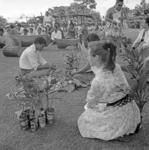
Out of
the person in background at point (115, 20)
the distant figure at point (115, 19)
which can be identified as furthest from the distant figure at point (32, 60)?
the distant figure at point (115, 19)

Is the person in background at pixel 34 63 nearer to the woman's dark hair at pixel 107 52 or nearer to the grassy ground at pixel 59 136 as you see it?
the grassy ground at pixel 59 136

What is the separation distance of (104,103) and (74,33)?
43.8 feet

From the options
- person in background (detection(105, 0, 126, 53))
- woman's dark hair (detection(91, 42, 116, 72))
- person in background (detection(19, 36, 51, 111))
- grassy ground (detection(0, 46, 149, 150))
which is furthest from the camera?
person in background (detection(105, 0, 126, 53))

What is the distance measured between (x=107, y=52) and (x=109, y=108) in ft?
2.01

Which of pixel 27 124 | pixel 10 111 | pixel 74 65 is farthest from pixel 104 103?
pixel 74 65

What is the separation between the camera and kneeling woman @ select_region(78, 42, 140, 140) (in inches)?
95.8

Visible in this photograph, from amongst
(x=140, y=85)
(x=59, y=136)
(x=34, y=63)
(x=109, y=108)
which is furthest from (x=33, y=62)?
(x=140, y=85)

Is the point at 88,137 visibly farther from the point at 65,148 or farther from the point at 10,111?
the point at 10,111

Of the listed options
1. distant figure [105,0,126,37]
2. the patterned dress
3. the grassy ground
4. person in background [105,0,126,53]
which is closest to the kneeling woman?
the patterned dress

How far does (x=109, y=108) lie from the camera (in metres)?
2.52

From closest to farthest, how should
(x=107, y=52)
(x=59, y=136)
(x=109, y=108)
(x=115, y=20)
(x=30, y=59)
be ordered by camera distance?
1. (x=107, y=52)
2. (x=109, y=108)
3. (x=59, y=136)
4. (x=30, y=59)
5. (x=115, y=20)

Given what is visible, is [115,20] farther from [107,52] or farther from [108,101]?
[108,101]

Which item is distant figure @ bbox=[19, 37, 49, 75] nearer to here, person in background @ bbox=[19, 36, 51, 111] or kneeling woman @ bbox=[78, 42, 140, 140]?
person in background @ bbox=[19, 36, 51, 111]

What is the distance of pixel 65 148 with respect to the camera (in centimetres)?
256
